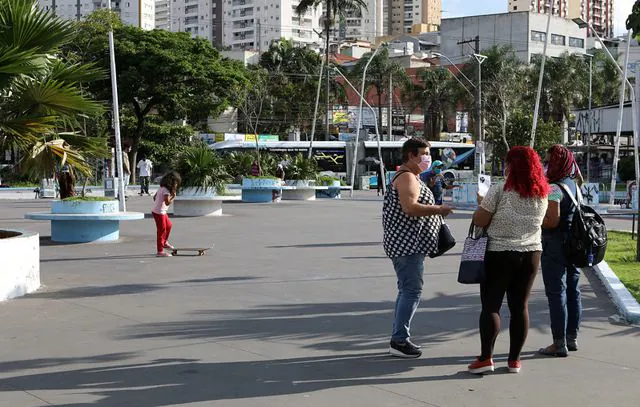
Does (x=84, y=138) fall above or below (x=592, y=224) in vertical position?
above

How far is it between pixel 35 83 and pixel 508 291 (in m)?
6.35

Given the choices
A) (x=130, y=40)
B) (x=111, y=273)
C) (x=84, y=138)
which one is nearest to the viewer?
(x=84, y=138)

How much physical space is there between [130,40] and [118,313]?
47732mm

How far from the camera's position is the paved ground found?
598 cm

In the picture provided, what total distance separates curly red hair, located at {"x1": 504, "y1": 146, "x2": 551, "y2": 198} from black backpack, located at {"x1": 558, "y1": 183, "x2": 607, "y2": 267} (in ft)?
2.49

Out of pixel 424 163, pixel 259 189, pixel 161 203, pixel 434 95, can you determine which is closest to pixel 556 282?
pixel 424 163

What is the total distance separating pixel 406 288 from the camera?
6.98 meters

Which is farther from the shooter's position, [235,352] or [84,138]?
[84,138]

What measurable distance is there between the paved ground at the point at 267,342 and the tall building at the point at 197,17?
542 feet

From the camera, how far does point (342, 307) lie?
9.51 meters

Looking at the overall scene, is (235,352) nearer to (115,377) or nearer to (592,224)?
(115,377)

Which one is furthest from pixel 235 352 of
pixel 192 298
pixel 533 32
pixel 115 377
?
pixel 533 32

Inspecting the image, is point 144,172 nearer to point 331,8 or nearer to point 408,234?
point 331,8

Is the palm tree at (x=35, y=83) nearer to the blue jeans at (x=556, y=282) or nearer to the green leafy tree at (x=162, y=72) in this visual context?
the blue jeans at (x=556, y=282)
